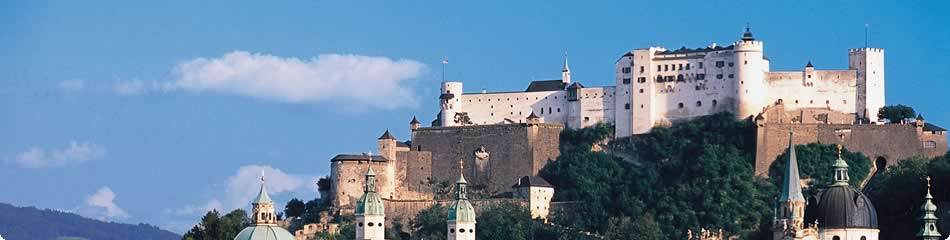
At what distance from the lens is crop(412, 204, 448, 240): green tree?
120 metres

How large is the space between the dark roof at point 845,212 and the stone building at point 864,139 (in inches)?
977

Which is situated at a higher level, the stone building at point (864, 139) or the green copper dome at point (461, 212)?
the stone building at point (864, 139)

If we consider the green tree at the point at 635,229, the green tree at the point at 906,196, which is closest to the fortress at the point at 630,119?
the green tree at the point at 635,229

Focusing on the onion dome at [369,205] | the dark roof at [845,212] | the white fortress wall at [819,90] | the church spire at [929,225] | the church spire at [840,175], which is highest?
the white fortress wall at [819,90]

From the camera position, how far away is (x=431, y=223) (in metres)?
122

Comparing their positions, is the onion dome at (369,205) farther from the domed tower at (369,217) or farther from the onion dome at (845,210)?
the onion dome at (845,210)

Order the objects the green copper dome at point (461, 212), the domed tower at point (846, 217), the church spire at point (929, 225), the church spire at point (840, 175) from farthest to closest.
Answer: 1. the green copper dome at point (461, 212)
2. the church spire at point (840, 175)
3. the domed tower at point (846, 217)
4. the church spire at point (929, 225)

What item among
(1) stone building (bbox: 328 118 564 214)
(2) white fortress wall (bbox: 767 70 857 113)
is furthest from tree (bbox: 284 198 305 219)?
(2) white fortress wall (bbox: 767 70 857 113)

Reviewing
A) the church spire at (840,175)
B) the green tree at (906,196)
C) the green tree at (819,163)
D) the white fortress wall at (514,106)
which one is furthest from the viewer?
the white fortress wall at (514,106)

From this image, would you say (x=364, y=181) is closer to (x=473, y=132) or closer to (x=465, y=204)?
(x=473, y=132)

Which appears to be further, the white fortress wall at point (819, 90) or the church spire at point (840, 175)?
the white fortress wall at point (819, 90)

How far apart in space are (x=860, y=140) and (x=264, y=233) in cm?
3547

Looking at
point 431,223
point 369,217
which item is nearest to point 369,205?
point 369,217

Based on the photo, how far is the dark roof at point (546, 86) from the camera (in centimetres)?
13150
